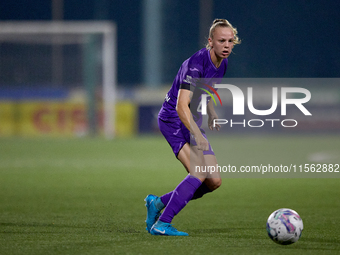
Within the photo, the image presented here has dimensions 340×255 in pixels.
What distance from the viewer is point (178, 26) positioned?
30328 millimetres

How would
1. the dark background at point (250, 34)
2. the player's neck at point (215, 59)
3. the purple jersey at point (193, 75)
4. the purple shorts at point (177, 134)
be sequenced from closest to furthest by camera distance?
1. the purple jersey at point (193, 75)
2. the player's neck at point (215, 59)
3. the purple shorts at point (177, 134)
4. the dark background at point (250, 34)

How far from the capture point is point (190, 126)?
4625 mm

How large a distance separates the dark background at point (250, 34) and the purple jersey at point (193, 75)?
73.3 ft

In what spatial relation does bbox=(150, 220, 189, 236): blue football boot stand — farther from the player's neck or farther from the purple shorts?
the player's neck

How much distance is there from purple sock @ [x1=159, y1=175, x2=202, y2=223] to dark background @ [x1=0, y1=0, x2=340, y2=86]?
74.3ft

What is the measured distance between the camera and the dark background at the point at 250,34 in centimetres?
2819

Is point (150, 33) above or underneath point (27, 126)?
above

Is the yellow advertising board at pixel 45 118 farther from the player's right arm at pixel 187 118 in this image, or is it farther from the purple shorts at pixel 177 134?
the player's right arm at pixel 187 118

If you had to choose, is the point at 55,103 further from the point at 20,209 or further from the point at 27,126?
the point at 20,209

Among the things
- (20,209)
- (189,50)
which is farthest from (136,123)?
(20,209)

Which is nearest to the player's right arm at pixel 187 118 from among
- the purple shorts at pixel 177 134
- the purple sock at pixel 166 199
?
the purple shorts at pixel 177 134

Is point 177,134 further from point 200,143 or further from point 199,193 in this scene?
point 199,193

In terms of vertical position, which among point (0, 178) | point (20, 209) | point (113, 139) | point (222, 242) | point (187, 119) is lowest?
point (113, 139)

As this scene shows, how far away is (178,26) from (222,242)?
26.4 m
